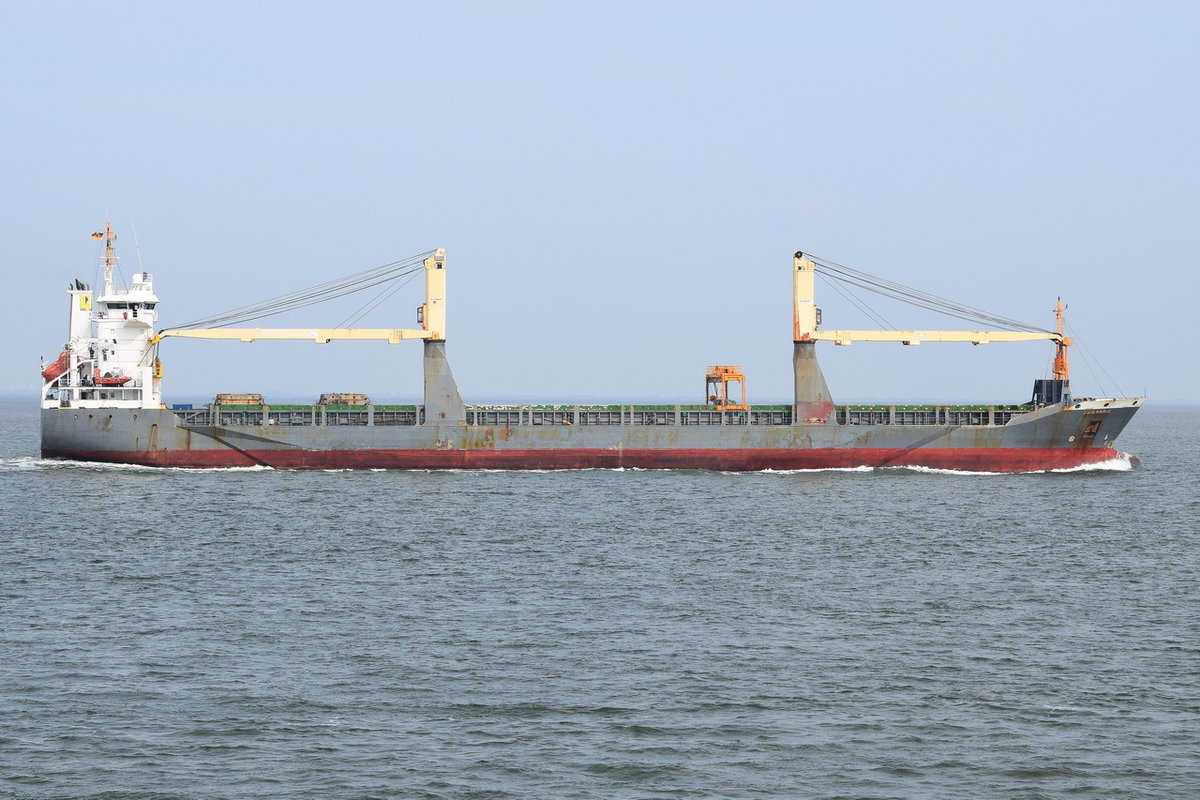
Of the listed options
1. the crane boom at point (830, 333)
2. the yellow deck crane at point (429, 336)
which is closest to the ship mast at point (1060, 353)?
the crane boom at point (830, 333)

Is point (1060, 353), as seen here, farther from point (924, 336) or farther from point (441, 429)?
point (441, 429)

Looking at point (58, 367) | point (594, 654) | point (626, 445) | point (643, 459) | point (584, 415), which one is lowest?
point (594, 654)

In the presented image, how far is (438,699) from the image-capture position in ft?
71.5

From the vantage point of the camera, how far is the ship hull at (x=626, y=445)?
5944cm

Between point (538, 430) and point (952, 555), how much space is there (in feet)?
88.8

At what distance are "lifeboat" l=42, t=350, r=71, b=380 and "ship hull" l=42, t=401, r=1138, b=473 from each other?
191cm

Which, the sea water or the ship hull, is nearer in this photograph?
the sea water

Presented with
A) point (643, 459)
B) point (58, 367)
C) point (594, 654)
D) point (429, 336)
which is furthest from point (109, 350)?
point (594, 654)

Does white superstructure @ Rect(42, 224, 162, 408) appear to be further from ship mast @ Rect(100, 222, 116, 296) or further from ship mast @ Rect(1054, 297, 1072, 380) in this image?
ship mast @ Rect(1054, 297, 1072, 380)

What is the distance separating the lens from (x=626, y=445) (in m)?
60.8

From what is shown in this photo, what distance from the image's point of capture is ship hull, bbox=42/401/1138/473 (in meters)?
59.4

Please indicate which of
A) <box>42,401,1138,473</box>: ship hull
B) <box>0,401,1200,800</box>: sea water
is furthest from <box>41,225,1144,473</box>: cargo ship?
<box>0,401,1200,800</box>: sea water

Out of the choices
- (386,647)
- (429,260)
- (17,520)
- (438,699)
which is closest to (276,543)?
(17,520)

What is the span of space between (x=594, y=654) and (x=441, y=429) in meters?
35.9
